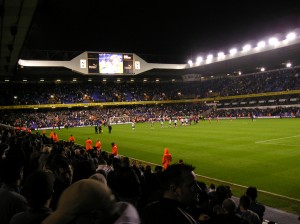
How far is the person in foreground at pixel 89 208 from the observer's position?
5.22 feet

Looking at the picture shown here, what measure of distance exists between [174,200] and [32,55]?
64.8 metres

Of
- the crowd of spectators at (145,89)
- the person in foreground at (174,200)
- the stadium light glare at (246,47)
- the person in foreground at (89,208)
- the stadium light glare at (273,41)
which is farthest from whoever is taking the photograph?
the crowd of spectators at (145,89)

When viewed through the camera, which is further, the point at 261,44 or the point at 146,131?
the point at 261,44

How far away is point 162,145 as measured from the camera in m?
26.3

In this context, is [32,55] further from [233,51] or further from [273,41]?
[273,41]

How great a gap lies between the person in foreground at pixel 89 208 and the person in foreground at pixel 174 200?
0.85 m

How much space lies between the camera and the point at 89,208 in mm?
1590

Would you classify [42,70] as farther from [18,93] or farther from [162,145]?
[162,145]

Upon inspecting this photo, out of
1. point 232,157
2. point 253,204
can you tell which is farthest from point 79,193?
point 232,157

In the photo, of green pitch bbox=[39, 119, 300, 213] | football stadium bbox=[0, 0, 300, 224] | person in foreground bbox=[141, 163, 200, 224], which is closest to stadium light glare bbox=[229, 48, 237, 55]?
football stadium bbox=[0, 0, 300, 224]

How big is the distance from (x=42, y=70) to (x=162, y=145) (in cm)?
4273

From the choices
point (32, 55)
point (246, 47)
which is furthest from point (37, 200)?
point (32, 55)

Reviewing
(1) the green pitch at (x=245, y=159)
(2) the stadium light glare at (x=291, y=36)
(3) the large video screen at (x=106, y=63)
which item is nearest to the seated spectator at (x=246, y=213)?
(1) the green pitch at (x=245, y=159)

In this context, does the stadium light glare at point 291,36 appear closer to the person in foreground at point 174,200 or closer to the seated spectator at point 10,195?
the person in foreground at point 174,200
